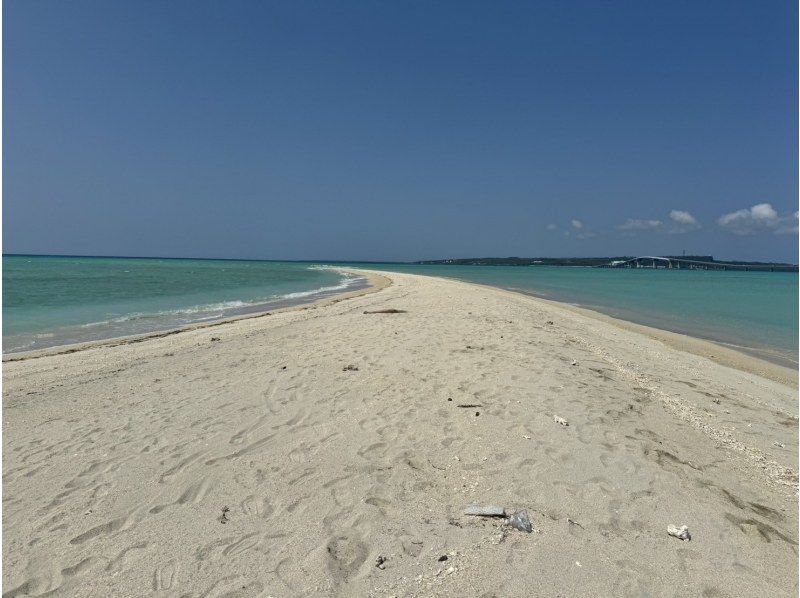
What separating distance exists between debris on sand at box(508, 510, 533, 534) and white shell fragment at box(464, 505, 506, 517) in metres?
0.09

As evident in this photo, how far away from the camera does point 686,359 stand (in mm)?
10844

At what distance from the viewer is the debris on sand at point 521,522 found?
3433 mm

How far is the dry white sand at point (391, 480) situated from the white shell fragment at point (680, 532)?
0.18ft

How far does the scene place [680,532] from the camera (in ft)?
11.3

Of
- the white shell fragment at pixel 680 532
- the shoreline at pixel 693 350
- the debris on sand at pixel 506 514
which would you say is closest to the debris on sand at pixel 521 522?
the debris on sand at pixel 506 514

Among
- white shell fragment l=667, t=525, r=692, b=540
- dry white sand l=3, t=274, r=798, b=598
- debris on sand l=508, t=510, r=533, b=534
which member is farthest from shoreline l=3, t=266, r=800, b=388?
debris on sand l=508, t=510, r=533, b=534

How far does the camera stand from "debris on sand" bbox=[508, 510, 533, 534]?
343 centimetres

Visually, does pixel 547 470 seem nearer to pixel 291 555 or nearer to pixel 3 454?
pixel 291 555

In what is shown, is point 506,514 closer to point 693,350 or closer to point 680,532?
point 680,532

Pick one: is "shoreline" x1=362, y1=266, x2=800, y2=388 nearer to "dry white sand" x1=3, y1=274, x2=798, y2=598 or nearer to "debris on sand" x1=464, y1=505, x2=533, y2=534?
"dry white sand" x1=3, y1=274, x2=798, y2=598

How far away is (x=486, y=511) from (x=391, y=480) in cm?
100

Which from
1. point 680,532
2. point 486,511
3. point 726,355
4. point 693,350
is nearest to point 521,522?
point 486,511

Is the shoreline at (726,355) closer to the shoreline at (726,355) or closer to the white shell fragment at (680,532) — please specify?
the shoreline at (726,355)

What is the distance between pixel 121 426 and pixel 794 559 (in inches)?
279
